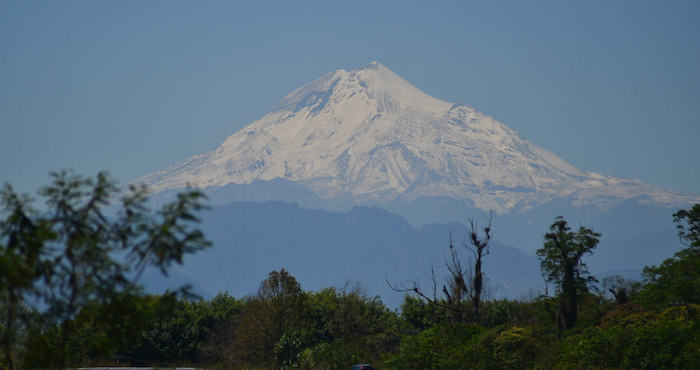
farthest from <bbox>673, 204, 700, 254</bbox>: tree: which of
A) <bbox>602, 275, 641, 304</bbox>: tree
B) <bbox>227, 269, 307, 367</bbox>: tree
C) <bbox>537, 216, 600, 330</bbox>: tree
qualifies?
<bbox>227, 269, 307, 367</bbox>: tree

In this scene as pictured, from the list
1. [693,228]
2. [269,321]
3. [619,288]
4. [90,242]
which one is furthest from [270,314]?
[90,242]

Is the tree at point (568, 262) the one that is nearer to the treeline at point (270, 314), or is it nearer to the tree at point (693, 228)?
the treeline at point (270, 314)

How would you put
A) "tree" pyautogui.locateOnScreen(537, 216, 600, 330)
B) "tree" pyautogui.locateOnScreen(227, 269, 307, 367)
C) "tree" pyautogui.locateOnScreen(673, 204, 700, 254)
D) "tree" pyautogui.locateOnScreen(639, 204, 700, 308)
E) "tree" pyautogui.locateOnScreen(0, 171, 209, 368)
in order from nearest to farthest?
1. "tree" pyautogui.locateOnScreen(0, 171, 209, 368)
2. "tree" pyautogui.locateOnScreen(639, 204, 700, 308)
3. "tree" pyautogui.locateOnScreen(537, 216, 600, 330)
4. "tree" pyautogui.locateOnScreen(673, 204, 700, 254)
5. "tree" pyautogui.locateOnScreen(227, 269, 307, 367)

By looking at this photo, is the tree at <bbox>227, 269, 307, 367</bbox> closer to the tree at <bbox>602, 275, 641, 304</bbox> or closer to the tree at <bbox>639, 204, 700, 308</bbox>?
the tree at <bbox>602, 275, 641, 304</bbox>

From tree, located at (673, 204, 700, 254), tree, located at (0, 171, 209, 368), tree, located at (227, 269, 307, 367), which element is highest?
tree, located at (673, 204, 700, 254)

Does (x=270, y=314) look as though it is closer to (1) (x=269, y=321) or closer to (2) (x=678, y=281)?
(1) (x=269, y=321)

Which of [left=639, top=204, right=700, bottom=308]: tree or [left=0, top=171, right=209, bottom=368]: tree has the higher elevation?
[left=639, top=204, right=700, bottom=308]: tree

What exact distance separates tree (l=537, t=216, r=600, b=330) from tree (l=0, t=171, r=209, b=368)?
42521 mm

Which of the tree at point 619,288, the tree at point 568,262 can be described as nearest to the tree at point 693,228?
the tree at point 619,288

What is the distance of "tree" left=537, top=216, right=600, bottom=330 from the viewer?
54.3 metres

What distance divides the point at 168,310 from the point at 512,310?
56.9 m

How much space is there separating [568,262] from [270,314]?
2267 centimetres

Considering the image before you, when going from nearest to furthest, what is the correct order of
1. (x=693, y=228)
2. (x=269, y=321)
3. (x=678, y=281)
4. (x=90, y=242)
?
1. (x=90, y=242)
2. (x=678, y=281)
3. (x=693, y=228)
4. (x=269, y=321)

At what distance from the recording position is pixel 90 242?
1591cm
